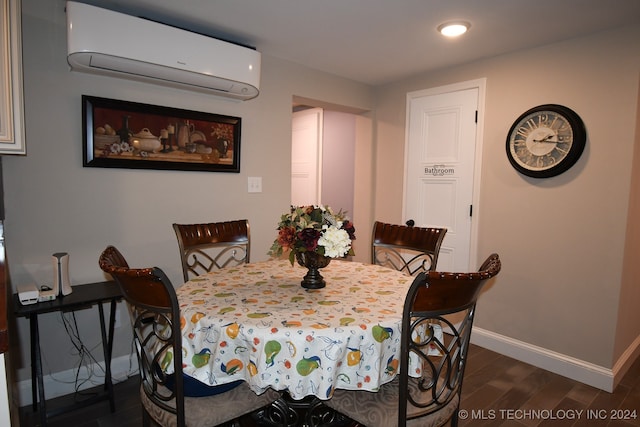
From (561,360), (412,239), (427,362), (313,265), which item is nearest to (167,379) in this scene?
(313,265)

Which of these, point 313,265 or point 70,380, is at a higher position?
point 313,265

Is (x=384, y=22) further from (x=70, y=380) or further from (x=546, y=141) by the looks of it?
(x=70, y=380)

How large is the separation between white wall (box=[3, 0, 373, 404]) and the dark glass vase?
1301 millimetres

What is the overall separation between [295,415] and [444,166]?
2.46 m

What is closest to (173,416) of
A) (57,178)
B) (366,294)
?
(366,294)

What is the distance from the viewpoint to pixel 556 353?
2611mm

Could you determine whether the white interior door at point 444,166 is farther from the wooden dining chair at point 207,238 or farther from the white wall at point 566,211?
the wooden dining chair at point 207,238

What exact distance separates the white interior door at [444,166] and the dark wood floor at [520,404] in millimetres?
945

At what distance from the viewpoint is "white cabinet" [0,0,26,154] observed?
145 centimetres

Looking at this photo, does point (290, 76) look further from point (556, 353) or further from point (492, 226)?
point (556, 353)

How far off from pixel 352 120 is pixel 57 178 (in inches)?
119

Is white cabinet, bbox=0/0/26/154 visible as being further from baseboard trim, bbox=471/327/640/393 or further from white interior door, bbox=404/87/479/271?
baseboard trim, bbox=471/327/640/393

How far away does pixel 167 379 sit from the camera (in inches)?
54.2

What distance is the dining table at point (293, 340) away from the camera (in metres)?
1.18
